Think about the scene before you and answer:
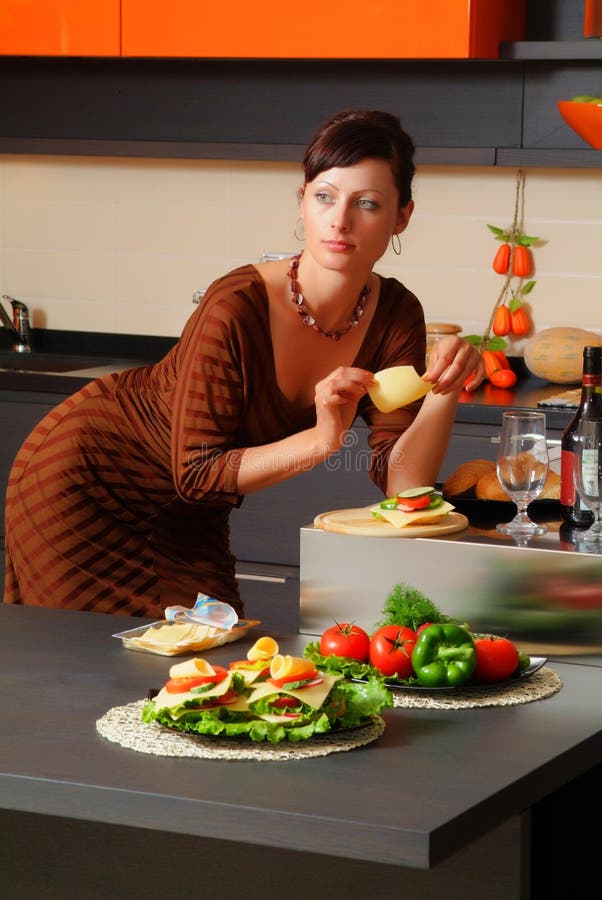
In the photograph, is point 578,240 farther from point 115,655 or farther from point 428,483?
point 115,655

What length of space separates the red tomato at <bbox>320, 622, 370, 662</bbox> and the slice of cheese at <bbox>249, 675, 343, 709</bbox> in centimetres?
19

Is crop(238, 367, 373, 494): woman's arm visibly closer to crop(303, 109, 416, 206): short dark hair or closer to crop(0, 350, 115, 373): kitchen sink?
crop(303, 109, 416, 206): short dark hair

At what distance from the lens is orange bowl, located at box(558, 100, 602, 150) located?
3.64m

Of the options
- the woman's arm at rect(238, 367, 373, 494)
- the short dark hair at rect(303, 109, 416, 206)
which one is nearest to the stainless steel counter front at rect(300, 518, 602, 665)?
the woman's arm at rect(238, 367, 373, 494)

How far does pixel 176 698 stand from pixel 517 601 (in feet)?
2.08

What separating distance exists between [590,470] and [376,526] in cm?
31

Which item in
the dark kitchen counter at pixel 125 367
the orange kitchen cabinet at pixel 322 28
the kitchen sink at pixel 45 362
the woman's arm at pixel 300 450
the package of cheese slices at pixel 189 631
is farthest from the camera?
the kitchen sink at pixel 45 362

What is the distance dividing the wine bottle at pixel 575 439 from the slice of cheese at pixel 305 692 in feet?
A: 2.25

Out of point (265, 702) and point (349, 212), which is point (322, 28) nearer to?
point (349, 212)

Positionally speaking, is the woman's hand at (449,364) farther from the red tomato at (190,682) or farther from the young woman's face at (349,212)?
the red tomato at (190,682)

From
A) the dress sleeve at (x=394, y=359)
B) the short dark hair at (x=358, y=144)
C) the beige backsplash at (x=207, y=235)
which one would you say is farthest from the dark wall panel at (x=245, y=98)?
the short dark hair at (x=358, y=144)

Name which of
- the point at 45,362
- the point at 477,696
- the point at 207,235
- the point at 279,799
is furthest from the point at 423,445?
the point at 45,362

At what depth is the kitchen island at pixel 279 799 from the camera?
54.8 inches

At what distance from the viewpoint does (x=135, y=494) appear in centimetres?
257
